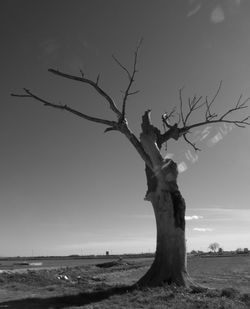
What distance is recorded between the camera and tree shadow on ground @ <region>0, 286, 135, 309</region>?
14.7m

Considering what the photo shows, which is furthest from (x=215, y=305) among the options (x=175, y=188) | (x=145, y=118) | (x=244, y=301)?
(x=145, y=118)

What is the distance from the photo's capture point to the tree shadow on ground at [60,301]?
14678 millimetres

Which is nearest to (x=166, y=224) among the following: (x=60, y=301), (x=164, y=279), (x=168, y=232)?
(x=168, y=232)

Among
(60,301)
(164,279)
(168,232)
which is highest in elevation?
(168,232)

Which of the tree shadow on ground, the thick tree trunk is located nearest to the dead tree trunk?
the thick tree trunk

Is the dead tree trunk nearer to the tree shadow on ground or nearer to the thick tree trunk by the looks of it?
the thick tree trunk

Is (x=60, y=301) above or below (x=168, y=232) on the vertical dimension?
below

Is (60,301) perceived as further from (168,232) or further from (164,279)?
(168,232)

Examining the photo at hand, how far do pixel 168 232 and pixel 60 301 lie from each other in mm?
5212

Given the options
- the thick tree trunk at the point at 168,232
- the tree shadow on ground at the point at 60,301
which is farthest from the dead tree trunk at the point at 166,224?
the tree shadow on ground at the point at 60,301

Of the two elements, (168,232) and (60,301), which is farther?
(168,232)

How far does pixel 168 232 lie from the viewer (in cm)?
1911

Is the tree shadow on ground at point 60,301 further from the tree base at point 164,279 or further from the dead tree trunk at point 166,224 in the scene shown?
the dead tree trunk at point 166,224

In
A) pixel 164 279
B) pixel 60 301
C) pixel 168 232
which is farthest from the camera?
pixel 168 232
